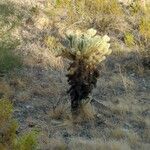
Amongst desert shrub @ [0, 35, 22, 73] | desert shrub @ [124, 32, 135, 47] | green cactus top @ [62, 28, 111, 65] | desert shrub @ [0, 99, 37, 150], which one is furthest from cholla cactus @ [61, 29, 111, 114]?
desert shrub @ [124, 32, 135, 47]

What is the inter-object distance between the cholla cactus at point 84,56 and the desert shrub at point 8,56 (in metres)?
2.11

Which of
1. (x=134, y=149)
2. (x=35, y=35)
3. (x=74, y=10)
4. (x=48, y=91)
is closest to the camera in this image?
(x=134, y=149)

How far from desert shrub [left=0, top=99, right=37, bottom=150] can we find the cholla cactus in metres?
3.15

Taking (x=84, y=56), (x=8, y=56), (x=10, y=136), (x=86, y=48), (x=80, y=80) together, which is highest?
(x=10, y=136)

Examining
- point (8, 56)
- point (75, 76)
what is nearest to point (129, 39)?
point (8, 56)

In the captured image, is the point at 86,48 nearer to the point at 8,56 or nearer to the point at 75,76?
the point at 75,76

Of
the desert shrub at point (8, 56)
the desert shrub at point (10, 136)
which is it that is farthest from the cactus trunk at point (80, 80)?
the desert shrub at point (10, 136)

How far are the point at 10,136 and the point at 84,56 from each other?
3.56 meters

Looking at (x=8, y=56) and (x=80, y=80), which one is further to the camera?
(x=8, y=56)

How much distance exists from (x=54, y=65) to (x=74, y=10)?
341 cm

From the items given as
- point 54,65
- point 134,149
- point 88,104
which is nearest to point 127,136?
point 134,149

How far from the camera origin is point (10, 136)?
22.4ft

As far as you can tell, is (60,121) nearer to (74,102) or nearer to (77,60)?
(74,102)

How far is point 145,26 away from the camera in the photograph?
15.1m
